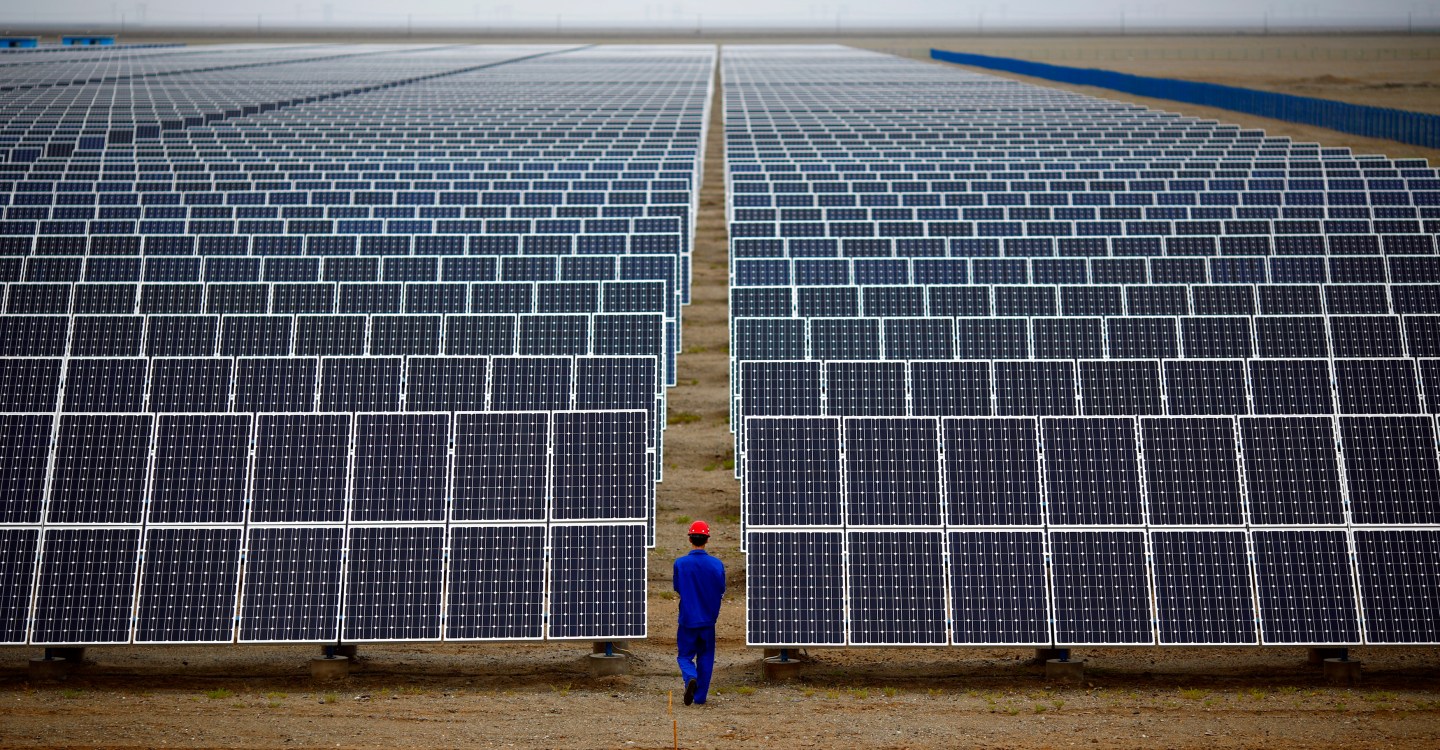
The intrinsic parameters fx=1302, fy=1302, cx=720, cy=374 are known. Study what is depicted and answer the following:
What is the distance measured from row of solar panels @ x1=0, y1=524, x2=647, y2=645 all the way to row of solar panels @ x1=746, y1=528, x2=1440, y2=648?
1.36 metres

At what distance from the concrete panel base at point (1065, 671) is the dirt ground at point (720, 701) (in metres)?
0.09

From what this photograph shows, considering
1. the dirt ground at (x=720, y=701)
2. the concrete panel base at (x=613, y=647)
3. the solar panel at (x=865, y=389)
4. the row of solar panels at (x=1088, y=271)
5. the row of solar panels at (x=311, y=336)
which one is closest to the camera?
the dirt ground at (x=720, y=701)

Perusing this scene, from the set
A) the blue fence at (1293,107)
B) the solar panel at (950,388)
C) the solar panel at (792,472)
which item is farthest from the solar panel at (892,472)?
the blue fence at (1293,107)

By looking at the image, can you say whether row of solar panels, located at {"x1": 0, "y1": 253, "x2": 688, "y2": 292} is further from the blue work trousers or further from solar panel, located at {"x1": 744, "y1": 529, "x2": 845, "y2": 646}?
the blue work trousers

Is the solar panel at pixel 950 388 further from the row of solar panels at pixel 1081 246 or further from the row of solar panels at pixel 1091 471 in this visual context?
the row of solar panels at pixel 1081 246

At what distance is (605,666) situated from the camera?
35.8ft

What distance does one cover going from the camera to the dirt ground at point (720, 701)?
9453 mm

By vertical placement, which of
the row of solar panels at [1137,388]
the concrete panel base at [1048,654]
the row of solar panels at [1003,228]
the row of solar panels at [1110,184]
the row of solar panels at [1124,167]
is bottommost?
the concrete panel base at [1048,654]

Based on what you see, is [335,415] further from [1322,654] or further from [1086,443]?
[1322,654]

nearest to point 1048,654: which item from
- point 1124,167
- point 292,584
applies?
point 292,584

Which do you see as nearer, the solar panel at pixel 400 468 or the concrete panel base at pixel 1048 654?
the concrete panel base at pixel 1048 654

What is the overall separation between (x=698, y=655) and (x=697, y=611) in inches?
16.4

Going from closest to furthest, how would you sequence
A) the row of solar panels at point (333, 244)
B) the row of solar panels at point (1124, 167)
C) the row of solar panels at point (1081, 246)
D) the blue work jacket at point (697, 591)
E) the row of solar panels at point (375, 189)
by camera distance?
the blue work jacket at point (697, 591) < the row of solar panels at point (1081, 246) < the row of solar panels at point (333, 244) < the row of solar panels at point (375, 189) < the row of solar panels at point (1124, 167)

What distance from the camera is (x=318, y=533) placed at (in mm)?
10789
